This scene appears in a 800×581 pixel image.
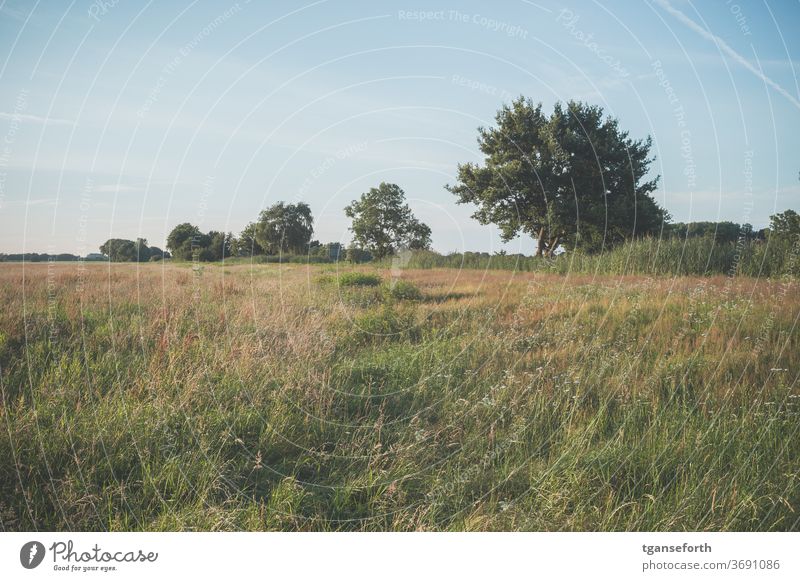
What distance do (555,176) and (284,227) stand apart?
407 inches

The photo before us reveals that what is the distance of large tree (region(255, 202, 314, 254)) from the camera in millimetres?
6039

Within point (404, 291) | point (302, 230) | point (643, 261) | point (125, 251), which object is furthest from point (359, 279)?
point (643, 261)

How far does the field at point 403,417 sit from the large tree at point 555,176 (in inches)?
199

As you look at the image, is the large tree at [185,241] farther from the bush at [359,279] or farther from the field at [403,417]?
the bush at [359,279]

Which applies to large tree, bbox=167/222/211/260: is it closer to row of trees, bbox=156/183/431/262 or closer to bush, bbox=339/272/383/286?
row of trees, bbox=156/183/431/262

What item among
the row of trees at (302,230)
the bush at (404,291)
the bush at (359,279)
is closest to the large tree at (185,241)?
the row of trees at (302,230)

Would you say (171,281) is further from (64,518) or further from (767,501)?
(767,501)

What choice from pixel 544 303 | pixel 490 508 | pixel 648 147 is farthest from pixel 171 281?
pixel 648 147

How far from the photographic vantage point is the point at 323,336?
20.5ft

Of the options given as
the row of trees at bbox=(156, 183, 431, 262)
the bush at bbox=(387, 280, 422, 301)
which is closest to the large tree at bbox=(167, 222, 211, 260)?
the row of trees at bbox=(156, 183, 431, 262)

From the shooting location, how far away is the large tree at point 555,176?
43.9ft

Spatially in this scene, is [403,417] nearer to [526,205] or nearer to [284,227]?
[284,227]

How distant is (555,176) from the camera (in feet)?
47.3

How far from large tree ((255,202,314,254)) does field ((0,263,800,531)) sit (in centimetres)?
113
